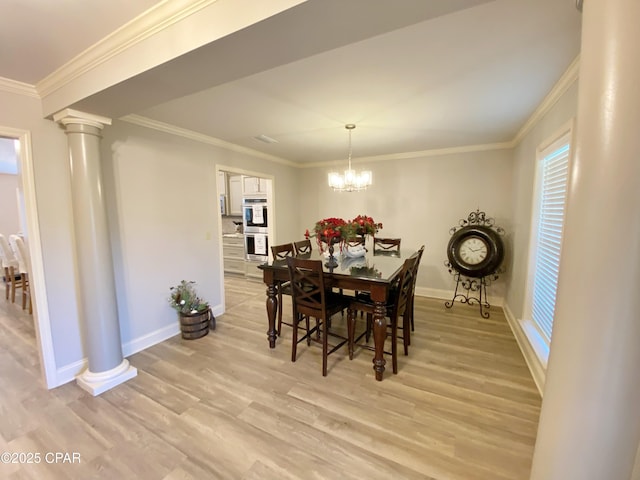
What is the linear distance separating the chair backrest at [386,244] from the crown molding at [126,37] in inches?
126

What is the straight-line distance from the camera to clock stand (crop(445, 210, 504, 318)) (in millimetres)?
3510

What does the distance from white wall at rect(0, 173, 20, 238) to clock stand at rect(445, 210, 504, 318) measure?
8974 millimetres

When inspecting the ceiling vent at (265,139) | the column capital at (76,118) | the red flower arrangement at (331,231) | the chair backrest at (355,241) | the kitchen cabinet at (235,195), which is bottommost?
the chair backrest at (355,241)

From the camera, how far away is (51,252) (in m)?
2.20

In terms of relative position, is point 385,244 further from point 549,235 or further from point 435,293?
point 549,235

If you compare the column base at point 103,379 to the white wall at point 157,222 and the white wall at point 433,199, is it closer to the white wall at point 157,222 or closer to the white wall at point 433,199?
the white wall at point 157,222

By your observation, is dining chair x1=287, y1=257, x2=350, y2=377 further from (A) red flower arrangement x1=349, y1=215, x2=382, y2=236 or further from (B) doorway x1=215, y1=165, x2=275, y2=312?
(B) doorway x1=215, y1=165, x2=275, y2=312

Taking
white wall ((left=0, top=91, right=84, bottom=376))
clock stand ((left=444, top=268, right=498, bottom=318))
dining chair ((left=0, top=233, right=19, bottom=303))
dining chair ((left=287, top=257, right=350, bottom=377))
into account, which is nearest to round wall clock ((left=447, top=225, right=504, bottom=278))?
clock stand ((left=444, top=268, right=498, bottom=318))

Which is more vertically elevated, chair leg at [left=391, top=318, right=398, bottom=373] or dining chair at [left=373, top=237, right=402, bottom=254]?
dining chair at [left=373, top=237, right=402, bottom=254]

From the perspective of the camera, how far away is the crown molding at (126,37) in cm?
126

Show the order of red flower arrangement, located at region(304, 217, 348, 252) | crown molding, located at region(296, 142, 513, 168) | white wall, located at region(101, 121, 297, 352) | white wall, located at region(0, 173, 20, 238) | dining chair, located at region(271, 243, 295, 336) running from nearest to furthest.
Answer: white wall, located at region(101, 121, 297, 352)
red flower arrangement, located at region(304, 217, 348, 252)
dining chair, located at region(271, 243, 295, 336)
crown molding, located at region(296, 142, 513, 168)
white wall, located at region(0, 173, 20, 238)

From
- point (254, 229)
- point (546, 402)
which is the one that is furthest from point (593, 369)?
point (254, 229)

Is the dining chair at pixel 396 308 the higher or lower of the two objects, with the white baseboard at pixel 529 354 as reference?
higher

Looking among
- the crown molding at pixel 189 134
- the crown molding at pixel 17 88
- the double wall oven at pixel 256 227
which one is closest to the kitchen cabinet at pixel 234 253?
the double wall oven at pixel 256 227
